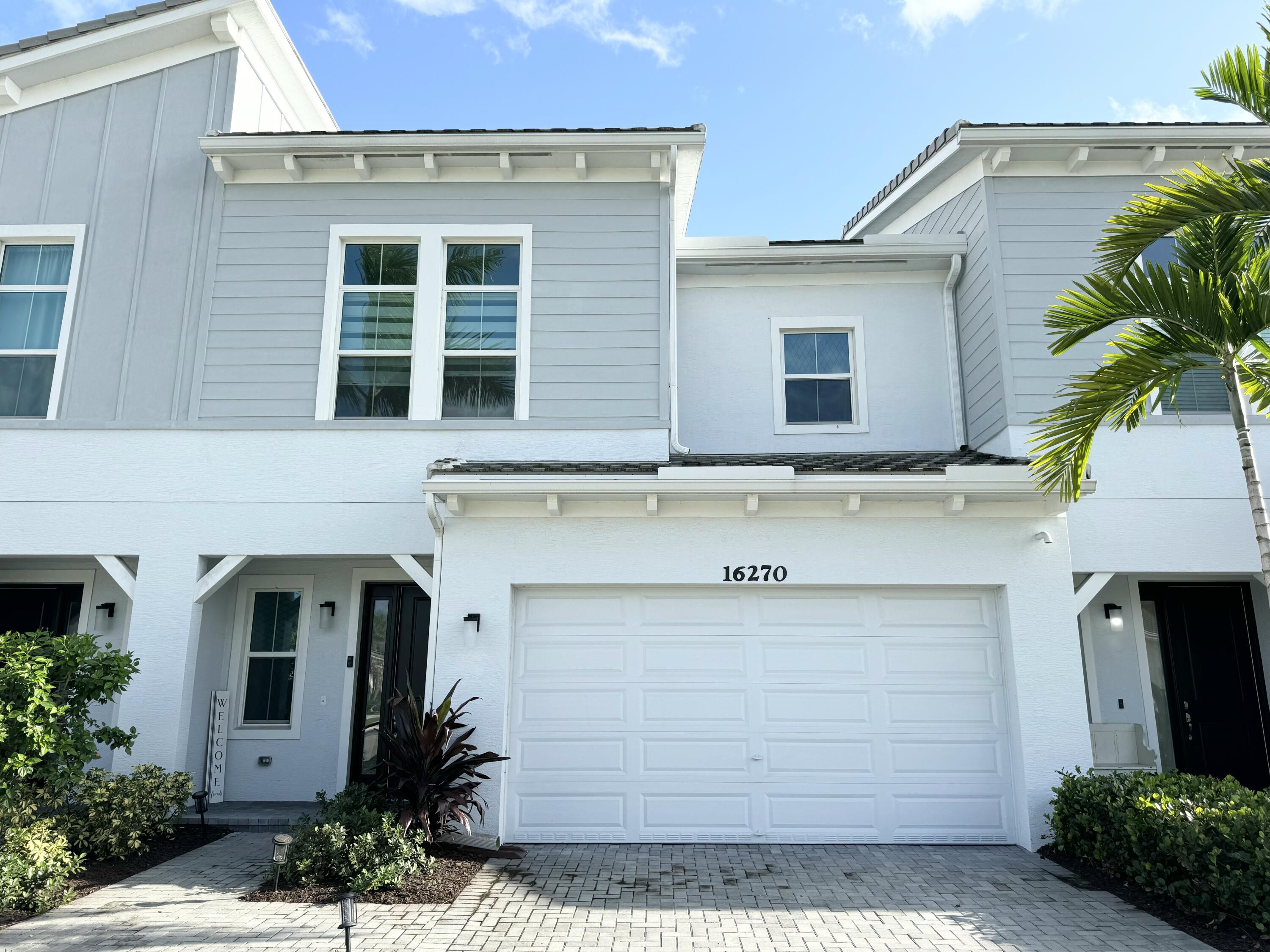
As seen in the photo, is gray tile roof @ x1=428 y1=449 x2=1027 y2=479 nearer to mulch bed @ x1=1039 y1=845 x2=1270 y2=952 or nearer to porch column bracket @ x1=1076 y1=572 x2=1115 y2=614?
porch column bracket @ x1=1076 y1=572 x2=1115 y2=614

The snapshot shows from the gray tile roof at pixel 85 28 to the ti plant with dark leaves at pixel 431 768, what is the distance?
26.3ft

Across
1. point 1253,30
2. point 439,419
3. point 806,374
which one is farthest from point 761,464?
point 1253,30

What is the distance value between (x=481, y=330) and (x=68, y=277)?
179 inches

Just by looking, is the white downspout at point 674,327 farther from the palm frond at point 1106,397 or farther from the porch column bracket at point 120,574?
the porch column bracket at point 120,574

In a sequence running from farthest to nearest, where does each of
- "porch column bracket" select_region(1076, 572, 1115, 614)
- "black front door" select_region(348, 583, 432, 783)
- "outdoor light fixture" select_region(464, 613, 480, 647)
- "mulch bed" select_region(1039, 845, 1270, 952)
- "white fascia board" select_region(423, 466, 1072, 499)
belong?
"black front door" select_region(348, 583, 432, 783) → "porch column bracket" select_region(1076, 572, 1115, 614) → "outdoor light fixture" select_region(464, 613, 480, 647) → "white fascia board" select_region(423, 466, 1072, 499) → "mulch bed" select_region(1039, 845, 1270, 952)

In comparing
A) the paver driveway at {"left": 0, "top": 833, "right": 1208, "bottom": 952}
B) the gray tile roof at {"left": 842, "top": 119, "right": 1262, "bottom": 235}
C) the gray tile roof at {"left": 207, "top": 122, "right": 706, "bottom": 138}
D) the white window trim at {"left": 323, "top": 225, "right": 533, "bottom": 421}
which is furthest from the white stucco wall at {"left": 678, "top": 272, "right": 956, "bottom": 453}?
the paver driveway at {"left": 0, "top": 833, "right": 1208, "bottom": 952}

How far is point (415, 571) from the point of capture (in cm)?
834

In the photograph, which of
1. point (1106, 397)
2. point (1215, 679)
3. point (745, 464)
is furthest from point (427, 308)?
point (1215, 679)

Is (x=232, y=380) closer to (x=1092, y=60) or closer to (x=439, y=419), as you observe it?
(x=439, y=419)

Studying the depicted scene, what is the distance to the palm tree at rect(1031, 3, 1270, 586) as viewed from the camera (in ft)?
20.4

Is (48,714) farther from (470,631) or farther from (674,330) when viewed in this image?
(674,330)

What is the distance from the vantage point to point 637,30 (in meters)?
11.7

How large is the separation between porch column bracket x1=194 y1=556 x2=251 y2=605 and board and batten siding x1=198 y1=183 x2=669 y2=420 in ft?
4.90

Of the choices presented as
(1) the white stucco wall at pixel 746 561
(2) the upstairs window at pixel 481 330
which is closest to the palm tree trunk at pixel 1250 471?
(1) the white stucco wall at pixel 746 561
